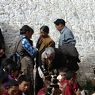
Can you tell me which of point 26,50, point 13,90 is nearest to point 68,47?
point 26,50

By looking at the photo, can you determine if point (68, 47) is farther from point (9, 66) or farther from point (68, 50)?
point (9, 66)

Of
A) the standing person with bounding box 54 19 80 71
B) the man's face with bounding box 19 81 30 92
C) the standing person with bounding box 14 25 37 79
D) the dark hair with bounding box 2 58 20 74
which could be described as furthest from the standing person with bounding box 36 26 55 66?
the man's face with bounding box 19 81 30 92

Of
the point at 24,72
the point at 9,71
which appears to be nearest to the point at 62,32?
the point at 24,72

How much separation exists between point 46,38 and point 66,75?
1863mm

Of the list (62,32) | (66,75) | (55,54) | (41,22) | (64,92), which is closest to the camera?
(64,92)

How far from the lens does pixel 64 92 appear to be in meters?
Answer: 9.17

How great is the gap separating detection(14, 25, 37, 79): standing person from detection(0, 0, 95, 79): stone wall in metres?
2.09

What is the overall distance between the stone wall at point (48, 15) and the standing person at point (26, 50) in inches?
82.2

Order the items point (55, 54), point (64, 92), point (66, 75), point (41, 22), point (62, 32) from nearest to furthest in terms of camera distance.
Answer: point (64, 92), point (66, 75), point (55, 54), point (62, 32), point (41, 22)

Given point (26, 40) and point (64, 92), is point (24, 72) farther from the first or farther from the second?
point (64, 92)

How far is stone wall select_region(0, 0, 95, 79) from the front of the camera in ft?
43.8

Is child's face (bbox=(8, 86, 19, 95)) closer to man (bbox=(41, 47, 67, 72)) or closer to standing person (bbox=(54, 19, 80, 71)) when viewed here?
man (bbox=(41, 47, 67, 72))

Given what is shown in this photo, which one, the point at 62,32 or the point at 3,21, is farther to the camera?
the point at 3,21

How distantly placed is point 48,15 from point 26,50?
233cm
